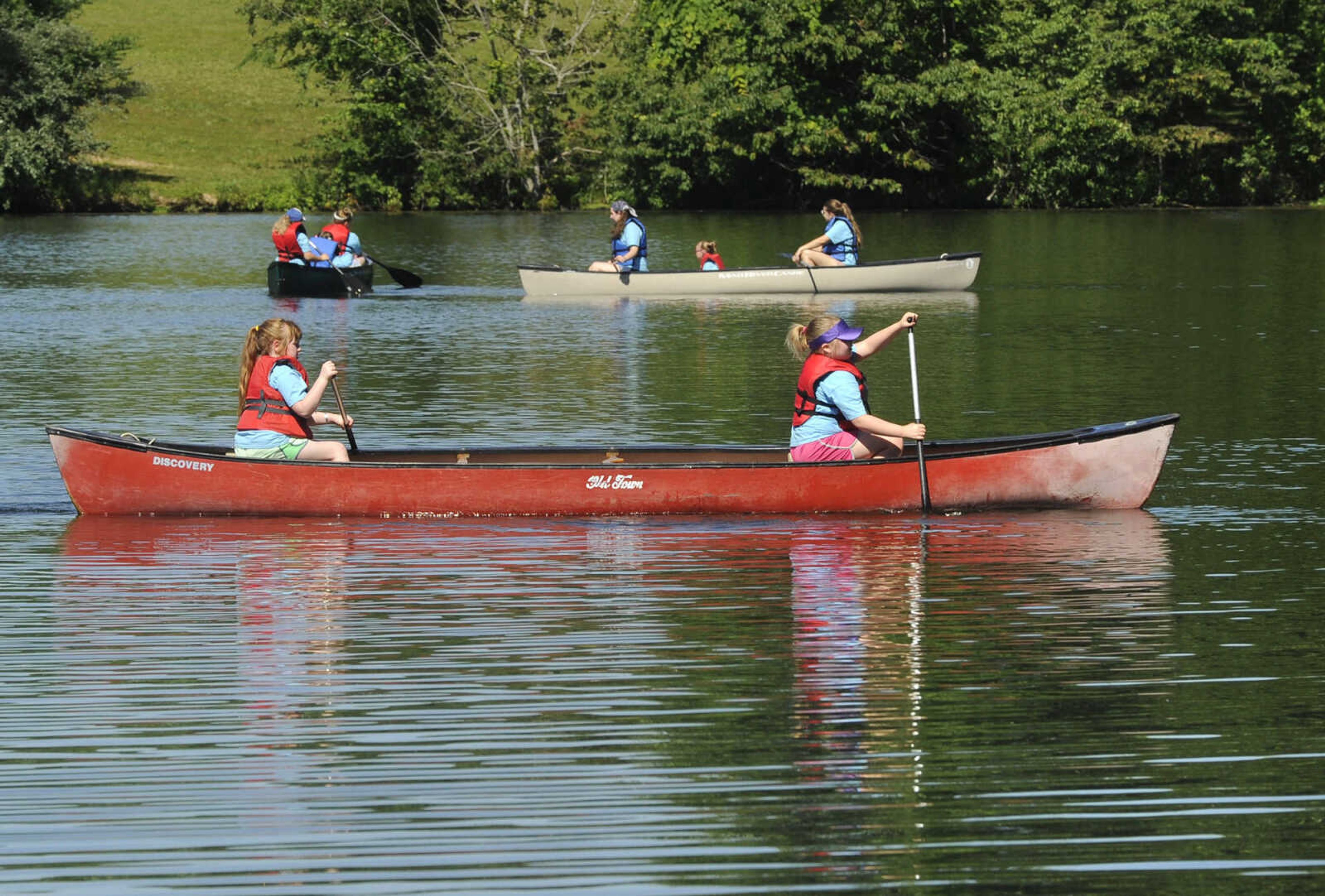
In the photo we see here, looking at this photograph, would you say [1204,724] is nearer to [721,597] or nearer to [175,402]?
[721,597]

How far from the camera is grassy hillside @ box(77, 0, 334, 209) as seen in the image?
70.3m

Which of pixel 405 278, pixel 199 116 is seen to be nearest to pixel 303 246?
pixel 405 278

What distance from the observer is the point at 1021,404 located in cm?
1884

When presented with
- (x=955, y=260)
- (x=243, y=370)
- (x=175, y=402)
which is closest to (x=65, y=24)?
(x=955, y=260)

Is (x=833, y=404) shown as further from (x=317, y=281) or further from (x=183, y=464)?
(x=317, y=281)

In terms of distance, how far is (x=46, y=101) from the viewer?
6438 centimetres

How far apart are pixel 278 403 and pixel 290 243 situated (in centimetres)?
1953

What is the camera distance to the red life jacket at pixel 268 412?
13211 mm

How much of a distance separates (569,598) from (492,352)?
1396 centimetres

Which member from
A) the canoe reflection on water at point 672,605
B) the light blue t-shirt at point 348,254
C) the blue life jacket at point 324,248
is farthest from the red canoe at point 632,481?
the light blue t-shirt at point 348,254

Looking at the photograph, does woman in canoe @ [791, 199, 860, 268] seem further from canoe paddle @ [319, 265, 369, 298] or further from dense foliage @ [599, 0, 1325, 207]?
dense foliage @ [599, 0, 1325, 207]

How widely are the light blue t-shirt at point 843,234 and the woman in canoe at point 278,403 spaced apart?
18.7 meters

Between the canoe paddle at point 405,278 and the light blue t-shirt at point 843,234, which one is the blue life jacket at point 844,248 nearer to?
the light blue t-shirt at point 843,234

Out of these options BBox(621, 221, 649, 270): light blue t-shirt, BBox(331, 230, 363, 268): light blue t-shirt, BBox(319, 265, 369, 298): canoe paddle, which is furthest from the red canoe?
BBox(331, 230, 363, 268): light blue t-shirt
